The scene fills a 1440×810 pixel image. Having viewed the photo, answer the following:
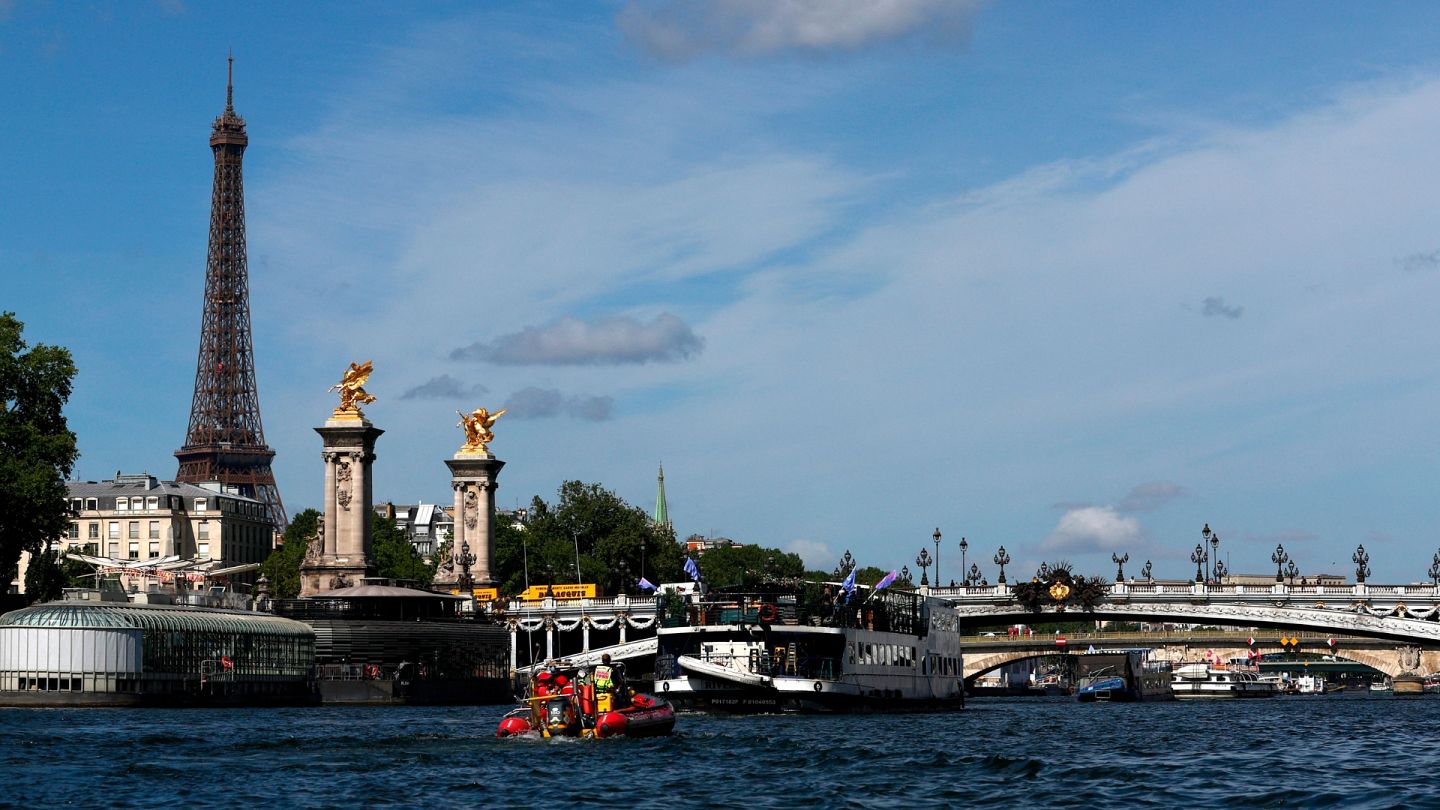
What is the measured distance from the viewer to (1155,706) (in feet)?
436

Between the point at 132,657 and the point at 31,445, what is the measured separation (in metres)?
21.1

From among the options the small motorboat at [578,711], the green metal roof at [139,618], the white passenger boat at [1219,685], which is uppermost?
the green metal roof at [139,618]

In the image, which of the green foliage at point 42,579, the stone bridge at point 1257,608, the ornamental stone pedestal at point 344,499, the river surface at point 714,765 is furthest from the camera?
the ornamental stone pedestal at point 344,499

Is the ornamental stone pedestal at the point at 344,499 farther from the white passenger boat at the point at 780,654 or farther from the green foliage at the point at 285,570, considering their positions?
the white passenger boat at the point at 780,654

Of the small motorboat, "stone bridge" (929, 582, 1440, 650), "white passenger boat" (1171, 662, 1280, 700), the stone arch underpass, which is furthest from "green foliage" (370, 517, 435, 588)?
the small motorboat

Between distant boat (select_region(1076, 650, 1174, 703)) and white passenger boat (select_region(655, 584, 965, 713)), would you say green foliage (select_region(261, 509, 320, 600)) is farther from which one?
white passenger boat (select_region(655, 584, 965, 713))

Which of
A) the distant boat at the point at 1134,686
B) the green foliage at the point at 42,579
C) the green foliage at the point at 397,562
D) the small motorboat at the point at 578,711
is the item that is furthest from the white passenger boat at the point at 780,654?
the green foliage at the point at 397,562

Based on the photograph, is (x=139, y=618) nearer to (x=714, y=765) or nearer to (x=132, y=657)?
(x=132, y=657)

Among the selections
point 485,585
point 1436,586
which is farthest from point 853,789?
point 485,585

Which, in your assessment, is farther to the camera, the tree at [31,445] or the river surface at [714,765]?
the tree at [31,445]

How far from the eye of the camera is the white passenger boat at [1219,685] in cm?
16600

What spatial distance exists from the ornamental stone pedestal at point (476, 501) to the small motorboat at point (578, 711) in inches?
4278

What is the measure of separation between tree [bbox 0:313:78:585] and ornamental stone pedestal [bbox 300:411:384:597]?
31616mm

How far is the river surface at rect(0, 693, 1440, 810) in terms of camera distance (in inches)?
2067
